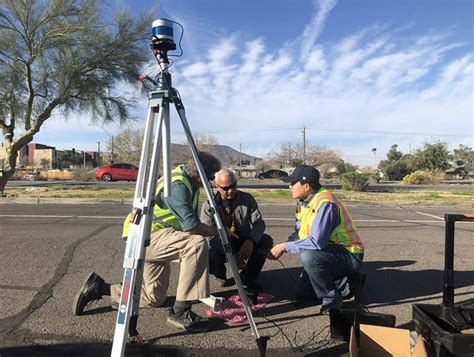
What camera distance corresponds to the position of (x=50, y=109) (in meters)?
18.0

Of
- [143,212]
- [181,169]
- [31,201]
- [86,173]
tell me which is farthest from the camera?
[86,173]

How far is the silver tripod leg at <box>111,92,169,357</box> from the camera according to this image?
2.30 m

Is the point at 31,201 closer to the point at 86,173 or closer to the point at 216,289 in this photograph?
the point at 216,289

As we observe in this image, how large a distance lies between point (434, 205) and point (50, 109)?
16.1m

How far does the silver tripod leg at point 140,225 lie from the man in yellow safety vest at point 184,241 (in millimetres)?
792

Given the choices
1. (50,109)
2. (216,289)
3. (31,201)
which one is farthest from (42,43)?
(216,289)

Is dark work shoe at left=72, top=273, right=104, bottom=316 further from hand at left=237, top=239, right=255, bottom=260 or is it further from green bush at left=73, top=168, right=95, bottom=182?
green bush at left=73, top=168, right=95, bottom=182

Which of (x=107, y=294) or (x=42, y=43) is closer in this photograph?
(x=107, y=294)

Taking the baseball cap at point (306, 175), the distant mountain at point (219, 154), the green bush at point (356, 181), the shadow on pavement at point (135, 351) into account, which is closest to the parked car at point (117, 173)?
the distant mountain at point (219, 154)

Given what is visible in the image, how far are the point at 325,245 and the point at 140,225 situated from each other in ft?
6.43

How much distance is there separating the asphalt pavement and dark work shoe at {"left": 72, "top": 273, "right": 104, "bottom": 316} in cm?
9

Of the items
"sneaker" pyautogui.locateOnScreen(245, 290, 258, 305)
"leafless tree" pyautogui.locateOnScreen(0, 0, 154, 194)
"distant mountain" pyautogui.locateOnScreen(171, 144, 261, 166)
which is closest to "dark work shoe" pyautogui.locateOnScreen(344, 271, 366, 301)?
"sneaker" pyautogui.locateOnScreen(245, 290, 258, 305)

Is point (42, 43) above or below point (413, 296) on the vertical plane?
above

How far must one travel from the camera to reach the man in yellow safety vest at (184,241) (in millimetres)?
3398
